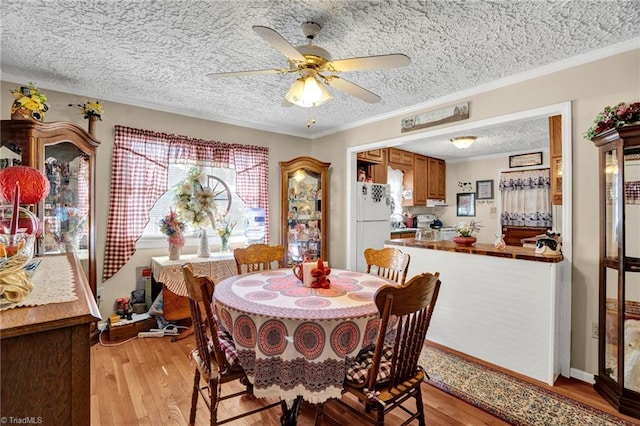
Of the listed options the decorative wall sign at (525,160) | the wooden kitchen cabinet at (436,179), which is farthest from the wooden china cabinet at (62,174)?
the decorative wall sign at (525,160)

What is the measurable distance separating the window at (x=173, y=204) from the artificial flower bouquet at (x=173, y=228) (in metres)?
0.19

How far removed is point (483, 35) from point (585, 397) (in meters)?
2.52

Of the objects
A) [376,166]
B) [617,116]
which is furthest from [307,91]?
[376,166]

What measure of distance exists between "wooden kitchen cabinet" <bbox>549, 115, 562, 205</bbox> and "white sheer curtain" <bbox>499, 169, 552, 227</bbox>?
96.5 inches

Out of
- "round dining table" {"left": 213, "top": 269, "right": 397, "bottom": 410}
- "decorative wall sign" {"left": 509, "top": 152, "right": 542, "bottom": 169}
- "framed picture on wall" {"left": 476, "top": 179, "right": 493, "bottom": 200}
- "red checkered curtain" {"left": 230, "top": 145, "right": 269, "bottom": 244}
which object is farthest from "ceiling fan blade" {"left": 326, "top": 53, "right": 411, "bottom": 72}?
"framed picture on wall" {"left": 476, "top": 179, "right": 493, "bottom": 200}

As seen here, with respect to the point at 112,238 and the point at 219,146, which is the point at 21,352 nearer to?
the point at 112,238

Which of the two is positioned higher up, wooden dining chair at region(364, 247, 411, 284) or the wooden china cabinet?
the wooden china cabinet

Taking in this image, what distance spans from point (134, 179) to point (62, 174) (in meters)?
0.64

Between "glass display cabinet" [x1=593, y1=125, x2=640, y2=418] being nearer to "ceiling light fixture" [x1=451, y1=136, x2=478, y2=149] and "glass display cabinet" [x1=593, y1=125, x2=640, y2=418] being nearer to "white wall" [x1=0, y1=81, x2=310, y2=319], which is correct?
"ceiling light fixture" [x1=451, y1=136, x2=478, y2=149]

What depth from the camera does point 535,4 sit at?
1681 mm

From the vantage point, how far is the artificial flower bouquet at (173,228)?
317cm

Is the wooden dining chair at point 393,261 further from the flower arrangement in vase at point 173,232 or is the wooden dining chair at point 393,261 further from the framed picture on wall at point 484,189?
the framed picture on wall at point 484,189

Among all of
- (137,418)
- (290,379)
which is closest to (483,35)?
(290,379)

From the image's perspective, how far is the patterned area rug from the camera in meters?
1.86
